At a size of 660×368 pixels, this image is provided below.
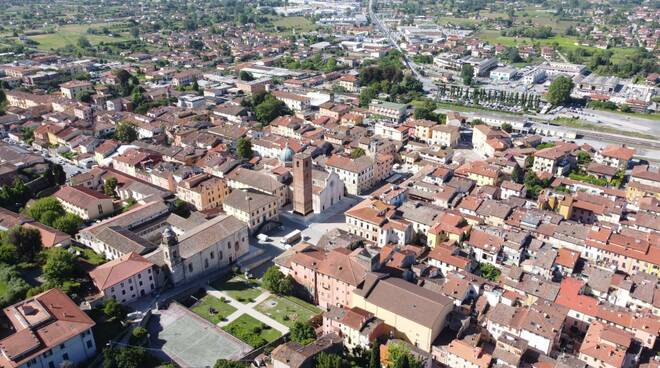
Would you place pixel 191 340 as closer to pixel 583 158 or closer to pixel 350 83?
pixel 583 158

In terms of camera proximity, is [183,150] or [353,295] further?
[183,150]

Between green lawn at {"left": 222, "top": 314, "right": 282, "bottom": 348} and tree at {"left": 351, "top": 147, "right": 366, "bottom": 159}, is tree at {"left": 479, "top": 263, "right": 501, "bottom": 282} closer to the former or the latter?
green lawn at {"left": 222, "top": 314, "right": 282, "bottom": 348}

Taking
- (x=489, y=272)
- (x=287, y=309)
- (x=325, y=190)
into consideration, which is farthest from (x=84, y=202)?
(x=489, y=272)

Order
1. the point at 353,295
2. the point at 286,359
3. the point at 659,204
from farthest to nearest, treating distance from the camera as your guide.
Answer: the point at 659,204 → the point at 353,295 → the point at 286,359

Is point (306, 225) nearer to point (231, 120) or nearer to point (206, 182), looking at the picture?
point (206, 182)

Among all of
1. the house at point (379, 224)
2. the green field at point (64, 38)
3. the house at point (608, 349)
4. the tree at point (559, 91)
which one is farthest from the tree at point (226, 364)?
the green field at point (64, 38)

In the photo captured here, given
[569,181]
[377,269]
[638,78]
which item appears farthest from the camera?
[638,78]

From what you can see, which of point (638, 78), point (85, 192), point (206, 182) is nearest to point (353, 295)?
point (206, 182)
